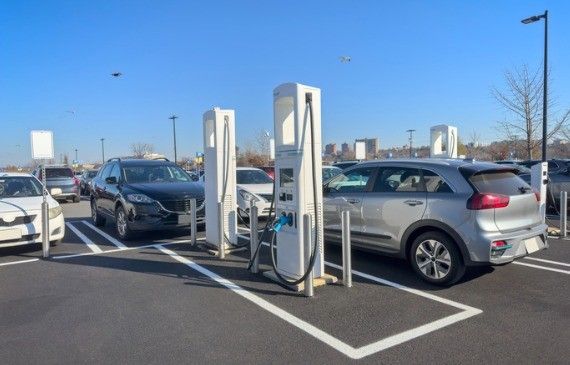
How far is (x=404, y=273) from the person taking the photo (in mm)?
6273

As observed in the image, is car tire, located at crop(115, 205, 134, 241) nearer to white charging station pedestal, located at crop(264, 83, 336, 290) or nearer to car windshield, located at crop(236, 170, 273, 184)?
car windshield, located at crop(236, 170, 273, 184)

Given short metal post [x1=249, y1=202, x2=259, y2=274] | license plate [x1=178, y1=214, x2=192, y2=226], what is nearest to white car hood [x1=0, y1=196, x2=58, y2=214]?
license plate [x1=178, y1=214, x2=192, y2=226]

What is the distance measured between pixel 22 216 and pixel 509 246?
24.9 ft

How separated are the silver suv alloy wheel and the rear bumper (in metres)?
0.37

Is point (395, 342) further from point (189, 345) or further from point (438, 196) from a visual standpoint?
point (438, 196)

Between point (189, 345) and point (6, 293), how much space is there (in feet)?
10.2

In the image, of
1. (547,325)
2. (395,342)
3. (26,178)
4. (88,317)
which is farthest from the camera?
(26,178)

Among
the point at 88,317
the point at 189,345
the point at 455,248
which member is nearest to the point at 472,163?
the point at 455,248

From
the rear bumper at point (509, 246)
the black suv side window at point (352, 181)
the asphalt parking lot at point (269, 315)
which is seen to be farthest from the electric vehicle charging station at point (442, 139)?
the rear bumper at point (509, 246)

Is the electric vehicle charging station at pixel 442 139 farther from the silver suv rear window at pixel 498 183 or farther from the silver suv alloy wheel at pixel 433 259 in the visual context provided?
the silver suv alloy wheel at pixel 433 259

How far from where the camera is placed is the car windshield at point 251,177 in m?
12.6

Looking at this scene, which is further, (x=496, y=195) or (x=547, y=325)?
(x=496, y=195)

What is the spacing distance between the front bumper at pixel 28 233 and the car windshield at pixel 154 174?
1.90m

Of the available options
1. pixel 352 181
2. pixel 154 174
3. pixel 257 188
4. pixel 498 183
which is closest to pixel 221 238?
pixel 352 181
